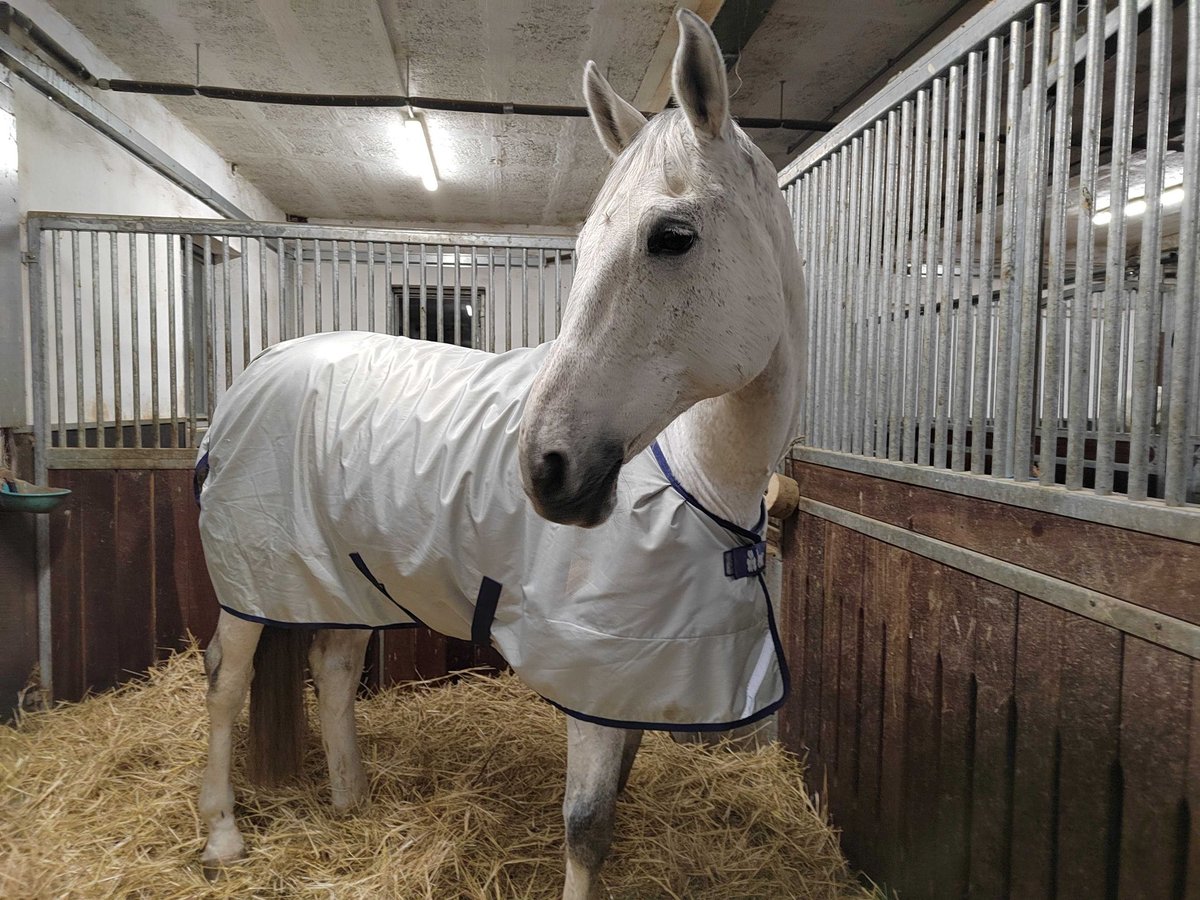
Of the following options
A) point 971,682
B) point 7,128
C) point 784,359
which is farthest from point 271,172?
point 971,682

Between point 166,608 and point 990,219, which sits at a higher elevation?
point 990,219

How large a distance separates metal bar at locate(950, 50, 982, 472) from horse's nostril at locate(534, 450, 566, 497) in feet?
2.69

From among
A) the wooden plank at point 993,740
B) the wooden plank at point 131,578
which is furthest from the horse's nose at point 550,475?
the wooden plank at point 131,578

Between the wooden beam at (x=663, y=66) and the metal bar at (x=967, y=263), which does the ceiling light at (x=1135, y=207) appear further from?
the metal bar at (x=967, y=263)

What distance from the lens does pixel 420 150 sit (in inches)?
186

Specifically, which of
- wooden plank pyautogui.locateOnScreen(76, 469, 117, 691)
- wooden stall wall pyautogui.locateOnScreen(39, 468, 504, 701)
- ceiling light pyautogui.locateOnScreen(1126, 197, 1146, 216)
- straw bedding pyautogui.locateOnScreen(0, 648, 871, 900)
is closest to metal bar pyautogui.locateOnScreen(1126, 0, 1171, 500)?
straw bedding pyautogui.locateOnScreen(0, 648, 871, 900)

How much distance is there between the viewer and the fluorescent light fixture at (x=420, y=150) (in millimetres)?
4078

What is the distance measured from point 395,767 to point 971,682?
1.67 meters

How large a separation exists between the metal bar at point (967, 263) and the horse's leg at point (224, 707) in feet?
5.65

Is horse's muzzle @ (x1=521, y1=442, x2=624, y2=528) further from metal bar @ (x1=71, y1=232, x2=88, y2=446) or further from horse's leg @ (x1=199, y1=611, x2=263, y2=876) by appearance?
metal bar @ (x1=71, y1=232, x2=88, y2=446)

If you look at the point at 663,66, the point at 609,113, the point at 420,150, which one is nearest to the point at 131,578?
the point at 609,113

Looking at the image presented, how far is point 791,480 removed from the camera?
1.93m

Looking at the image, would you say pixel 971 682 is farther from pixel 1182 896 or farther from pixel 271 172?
pixel 271 172

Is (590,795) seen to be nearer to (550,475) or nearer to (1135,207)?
(550,475)
